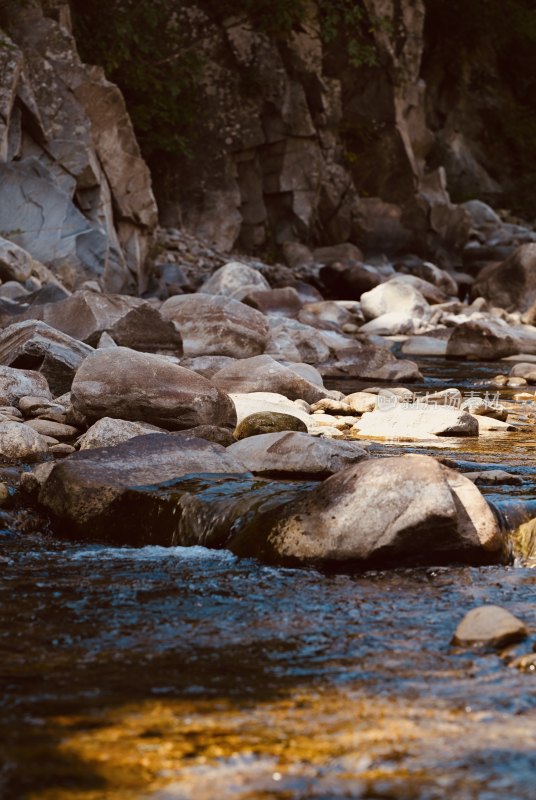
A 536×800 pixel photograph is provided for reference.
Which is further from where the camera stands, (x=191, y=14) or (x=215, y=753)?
(x=191, y=14)

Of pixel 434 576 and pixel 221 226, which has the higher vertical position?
pixel 221 226

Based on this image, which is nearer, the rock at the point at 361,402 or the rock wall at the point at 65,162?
the rock at the point at 361,402

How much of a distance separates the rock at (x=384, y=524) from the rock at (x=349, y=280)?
15211 mm

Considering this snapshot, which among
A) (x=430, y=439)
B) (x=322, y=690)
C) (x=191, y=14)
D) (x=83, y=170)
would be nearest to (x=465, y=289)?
(x=191, y=14)

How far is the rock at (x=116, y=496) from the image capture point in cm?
447

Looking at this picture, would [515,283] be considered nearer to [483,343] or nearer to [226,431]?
[483,343]

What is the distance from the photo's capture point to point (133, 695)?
268 centimetres

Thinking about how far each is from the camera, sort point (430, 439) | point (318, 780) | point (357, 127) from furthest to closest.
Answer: point (357, 127), point (430, 439), point (318, 780)

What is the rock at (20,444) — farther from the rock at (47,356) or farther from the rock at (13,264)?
the rock at (13,264)

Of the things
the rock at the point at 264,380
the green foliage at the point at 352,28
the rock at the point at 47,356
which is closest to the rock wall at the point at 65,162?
the rock at the point at 47,356

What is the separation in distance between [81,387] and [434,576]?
2914 mm

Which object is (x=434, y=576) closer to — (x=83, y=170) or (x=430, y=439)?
(x=430, y=439)

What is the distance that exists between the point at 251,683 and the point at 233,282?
1321 cm

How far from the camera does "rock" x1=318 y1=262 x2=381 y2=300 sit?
19156mm
